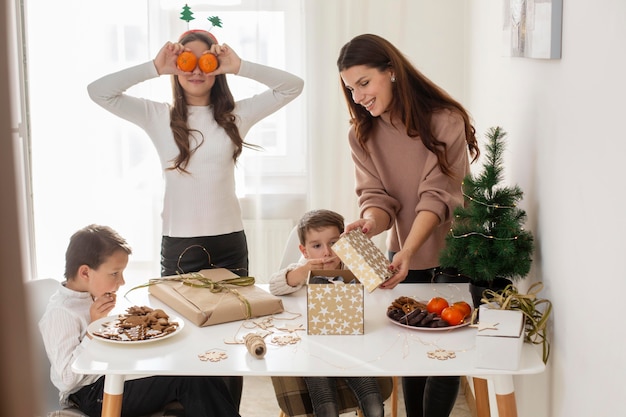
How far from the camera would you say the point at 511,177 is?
2182mm

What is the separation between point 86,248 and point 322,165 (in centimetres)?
156

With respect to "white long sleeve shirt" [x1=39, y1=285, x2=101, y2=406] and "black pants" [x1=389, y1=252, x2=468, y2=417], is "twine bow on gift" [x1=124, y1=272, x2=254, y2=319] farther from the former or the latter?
"black pants" [x1=389, y1=252, x2=468, y2=417]

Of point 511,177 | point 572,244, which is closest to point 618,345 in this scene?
point 572,244

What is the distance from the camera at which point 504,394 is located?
150cm

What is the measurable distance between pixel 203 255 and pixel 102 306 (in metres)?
0.53

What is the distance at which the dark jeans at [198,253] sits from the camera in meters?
2.30

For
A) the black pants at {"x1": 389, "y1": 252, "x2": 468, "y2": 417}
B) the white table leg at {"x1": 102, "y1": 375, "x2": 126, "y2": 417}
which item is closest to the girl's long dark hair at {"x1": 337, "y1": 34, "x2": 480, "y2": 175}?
the black pants at {"x1": 389, "y1": 252, "x2": 468, "y2": 417}

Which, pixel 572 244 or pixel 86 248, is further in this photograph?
pixel 86 248

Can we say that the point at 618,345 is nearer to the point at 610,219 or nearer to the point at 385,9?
the point at 610,219

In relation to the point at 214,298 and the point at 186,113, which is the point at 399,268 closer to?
the point at 214,298

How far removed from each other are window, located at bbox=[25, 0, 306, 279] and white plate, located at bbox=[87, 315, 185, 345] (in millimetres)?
1633

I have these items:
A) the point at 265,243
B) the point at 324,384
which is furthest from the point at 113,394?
the point at 265,243

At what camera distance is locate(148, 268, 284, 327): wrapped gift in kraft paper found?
176cm

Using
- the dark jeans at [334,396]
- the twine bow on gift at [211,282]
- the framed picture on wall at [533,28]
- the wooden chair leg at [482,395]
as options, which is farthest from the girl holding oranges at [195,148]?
the framed picture on wall at [533,28]
